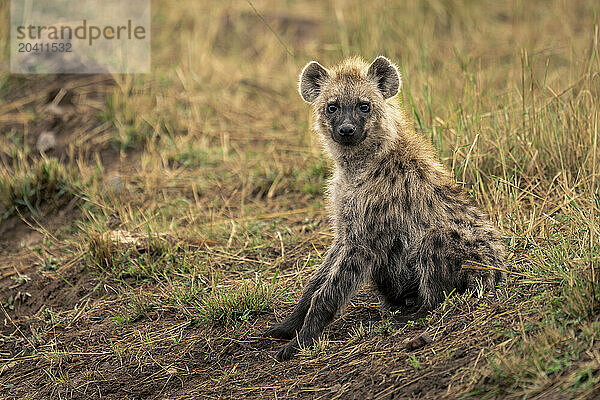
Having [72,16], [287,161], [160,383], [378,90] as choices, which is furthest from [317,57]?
[160,383]

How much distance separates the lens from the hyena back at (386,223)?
4.18m

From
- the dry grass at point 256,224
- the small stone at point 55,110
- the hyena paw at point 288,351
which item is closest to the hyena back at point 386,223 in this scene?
the hyena paw at point 288,351

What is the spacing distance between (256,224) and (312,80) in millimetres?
1438

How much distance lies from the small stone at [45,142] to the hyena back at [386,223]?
3.49 metres

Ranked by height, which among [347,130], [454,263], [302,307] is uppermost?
[347,130]

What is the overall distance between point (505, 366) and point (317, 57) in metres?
5.88

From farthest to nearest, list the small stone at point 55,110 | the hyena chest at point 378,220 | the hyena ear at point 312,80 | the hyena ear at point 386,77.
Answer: the small stone at point 55,110, the hyena ear at point 312,80, the hyena ear at point 386,77, the hyena chest at point 378,220

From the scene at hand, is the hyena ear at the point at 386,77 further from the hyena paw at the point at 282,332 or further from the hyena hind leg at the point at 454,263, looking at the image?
the hyena paw at the point at 282,332

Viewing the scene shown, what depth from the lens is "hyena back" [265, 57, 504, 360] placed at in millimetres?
4180

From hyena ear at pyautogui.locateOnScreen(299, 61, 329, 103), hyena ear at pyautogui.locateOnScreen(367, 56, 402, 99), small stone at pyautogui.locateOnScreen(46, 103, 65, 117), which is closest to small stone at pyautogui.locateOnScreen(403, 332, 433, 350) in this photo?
hyena ear at pyautogui.locateOnScreen(367, 56, 402, 99)

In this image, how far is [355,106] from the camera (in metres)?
4.55

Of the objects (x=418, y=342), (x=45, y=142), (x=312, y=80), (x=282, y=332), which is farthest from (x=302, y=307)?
(x=45, y=142)

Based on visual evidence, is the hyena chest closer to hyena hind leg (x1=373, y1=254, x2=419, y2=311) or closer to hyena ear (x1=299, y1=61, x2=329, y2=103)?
hyena hind leg (x1=373, y1=254, x2=419, y2=311)

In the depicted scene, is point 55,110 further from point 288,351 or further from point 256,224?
point 288,351
